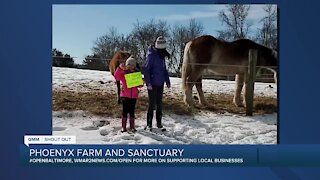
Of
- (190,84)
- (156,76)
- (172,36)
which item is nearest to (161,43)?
(172,36)

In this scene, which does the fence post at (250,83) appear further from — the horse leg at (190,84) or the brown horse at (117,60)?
the brown horse at (117,60)

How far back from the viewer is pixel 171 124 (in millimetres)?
3289

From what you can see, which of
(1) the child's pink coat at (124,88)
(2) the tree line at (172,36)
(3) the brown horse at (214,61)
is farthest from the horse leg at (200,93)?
(1) the child's pink coat at (124,88)

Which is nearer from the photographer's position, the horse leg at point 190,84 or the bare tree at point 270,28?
the bare tree at point 270,28

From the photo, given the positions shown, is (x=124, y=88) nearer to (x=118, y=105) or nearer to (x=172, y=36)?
(x=118, y=105)

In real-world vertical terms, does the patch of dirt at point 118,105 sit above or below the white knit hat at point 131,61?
below

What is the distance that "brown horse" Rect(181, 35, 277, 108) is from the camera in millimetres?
3291

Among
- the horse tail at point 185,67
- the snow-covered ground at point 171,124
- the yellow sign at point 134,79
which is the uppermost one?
the horse tail at point 185,67

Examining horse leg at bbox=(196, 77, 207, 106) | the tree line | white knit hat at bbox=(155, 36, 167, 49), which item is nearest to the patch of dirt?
horse leg at bbox=(196, 77, 207, 106)

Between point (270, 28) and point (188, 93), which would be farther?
point (188, 93)

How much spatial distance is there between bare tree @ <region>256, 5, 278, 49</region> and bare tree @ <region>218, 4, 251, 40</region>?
105 millimetres

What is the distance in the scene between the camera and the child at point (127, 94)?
3.26 meters

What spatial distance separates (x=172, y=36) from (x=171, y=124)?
1.76 feet

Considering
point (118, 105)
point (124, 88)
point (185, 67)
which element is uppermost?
point (185, 67)
